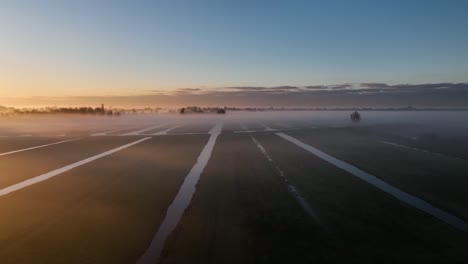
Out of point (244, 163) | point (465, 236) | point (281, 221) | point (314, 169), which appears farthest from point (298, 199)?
point (244, 163)

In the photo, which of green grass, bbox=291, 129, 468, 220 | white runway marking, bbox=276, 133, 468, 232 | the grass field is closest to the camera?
the grass field

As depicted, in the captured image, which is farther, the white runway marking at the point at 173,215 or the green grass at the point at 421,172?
the green grass at the point at 421,172

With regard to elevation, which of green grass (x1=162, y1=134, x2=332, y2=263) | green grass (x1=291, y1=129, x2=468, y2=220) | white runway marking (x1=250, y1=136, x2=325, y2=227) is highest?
green grass (x1=162, y1=134, x2=332, y2=263)

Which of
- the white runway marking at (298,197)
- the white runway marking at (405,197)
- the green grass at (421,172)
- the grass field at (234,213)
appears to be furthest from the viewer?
the green grass at (421,172)

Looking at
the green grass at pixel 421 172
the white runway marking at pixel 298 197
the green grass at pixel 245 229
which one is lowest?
the green grass at pixel 421 172

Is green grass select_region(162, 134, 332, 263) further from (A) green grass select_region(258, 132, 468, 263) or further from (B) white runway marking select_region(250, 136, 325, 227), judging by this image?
(A) green grass select_region(258, 132, 468, 263)

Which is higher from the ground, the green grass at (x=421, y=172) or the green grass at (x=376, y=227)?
the green grass at (x=376, y=227)

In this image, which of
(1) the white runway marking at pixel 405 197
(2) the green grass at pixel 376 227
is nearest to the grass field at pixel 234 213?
(2) the green grass at pixel 376 227

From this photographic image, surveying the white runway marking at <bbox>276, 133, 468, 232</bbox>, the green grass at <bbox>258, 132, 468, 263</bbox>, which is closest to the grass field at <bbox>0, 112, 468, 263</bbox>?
the green grass at <bbox>258, 132, 468, 263</bbox>

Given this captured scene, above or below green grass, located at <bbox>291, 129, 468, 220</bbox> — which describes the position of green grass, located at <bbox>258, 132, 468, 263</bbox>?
above

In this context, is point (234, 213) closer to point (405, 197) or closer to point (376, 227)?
point (376, 227)

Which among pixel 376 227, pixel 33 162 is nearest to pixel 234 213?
pixel 376 227

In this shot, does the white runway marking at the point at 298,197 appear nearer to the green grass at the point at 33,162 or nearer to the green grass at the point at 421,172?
the green grass at the point at 421,172
